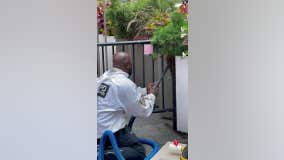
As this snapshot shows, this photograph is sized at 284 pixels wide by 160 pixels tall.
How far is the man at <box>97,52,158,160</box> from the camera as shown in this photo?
260cm

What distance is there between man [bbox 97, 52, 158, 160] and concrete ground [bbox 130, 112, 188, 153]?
1113mm

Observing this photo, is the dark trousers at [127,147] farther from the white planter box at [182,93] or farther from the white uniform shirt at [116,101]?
the white planter box at [182,93]

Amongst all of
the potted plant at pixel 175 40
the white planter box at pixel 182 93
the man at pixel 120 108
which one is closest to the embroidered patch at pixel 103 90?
the man at pixel 120 108
